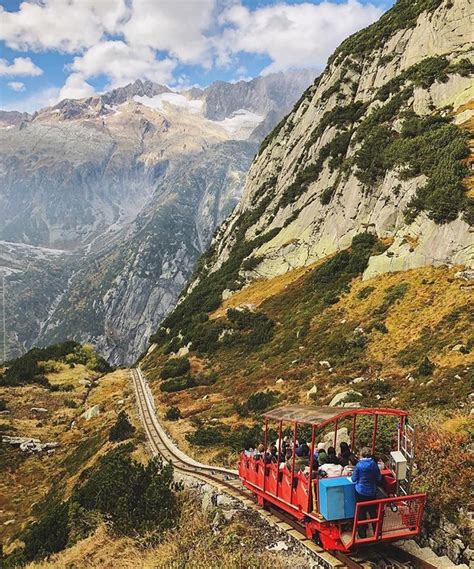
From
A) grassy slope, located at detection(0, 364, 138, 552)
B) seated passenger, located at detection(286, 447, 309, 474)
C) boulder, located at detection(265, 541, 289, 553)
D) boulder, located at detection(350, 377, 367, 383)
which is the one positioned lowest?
grassy slope, located at detection(0, 364, 138, 552)

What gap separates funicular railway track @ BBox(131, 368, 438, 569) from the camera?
952cm

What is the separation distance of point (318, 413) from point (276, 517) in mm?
3780

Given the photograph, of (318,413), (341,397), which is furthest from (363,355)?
(318,413)

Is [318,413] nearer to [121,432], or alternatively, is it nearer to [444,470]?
[444,470]

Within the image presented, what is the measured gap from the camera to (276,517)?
13.1 metres

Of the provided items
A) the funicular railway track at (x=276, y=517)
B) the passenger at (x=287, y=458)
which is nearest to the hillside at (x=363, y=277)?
the funicular railway track at (x=276, y=517)

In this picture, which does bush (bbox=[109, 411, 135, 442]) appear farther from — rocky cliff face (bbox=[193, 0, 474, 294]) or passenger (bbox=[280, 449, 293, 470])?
Result: rocky cliff face (bbox=[193, 0, 474, 294])

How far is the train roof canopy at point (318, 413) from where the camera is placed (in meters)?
10.8

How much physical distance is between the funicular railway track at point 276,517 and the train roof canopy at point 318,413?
2.66 meters

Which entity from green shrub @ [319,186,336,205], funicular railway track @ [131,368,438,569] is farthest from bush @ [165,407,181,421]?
green shrub @ [319,186,336,205]

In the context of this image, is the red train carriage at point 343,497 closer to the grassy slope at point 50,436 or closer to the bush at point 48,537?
the bush at point 48,537

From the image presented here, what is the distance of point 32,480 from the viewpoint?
96.9 feet

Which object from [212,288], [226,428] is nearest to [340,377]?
[226,428]

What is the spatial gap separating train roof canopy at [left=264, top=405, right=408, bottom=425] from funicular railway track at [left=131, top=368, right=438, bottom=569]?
266 centimetres
